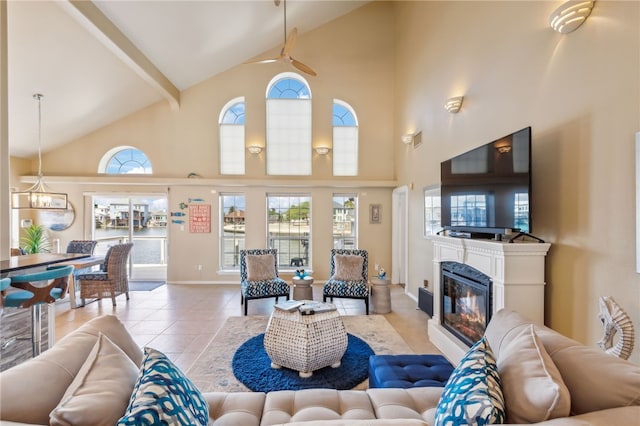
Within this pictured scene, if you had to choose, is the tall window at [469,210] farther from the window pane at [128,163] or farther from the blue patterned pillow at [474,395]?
the window pane at [128,163]

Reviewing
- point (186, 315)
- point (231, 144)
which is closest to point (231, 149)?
point (231, 144)

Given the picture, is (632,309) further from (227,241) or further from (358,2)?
(358,2)

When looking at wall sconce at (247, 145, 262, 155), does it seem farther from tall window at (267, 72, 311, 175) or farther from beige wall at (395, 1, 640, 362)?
beige wall at (395, 1, 640, 362)

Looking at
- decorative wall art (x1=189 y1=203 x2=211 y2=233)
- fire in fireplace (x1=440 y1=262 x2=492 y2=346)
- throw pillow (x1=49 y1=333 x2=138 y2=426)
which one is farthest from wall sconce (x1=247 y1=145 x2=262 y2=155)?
throw pillow (x1=49 y1=333 x2=138 y2=426)

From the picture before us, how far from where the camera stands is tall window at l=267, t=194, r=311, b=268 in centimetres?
642

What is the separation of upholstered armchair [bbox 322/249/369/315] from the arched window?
4835 millimetres

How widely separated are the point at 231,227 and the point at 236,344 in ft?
11.7

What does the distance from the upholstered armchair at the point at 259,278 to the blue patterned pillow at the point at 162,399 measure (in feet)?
10.3

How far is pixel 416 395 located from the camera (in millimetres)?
1569

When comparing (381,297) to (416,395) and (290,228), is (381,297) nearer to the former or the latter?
(416,395)

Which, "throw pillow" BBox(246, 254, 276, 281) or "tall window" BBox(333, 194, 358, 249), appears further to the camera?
"tall window" BBox(333, 194, 358, 249)

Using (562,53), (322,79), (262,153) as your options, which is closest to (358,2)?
(322,79)

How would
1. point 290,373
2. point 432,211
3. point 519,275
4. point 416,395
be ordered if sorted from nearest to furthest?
1. point 416,395
2. point 519,275
3. point 290,373
4. point 432,211

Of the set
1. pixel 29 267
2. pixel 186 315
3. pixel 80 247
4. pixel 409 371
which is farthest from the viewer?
pixel 80 247
